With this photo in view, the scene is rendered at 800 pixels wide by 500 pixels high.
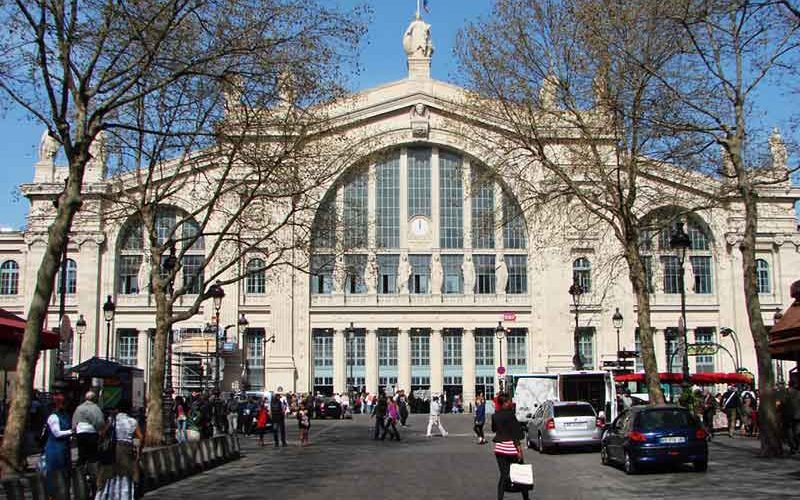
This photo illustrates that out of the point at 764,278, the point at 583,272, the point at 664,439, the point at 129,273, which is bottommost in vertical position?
the point at 664,439

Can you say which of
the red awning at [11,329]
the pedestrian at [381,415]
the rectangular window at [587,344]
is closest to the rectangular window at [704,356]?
the rectangular window at [587,344]

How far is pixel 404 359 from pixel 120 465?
5126cm

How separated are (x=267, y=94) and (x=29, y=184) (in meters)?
49.0

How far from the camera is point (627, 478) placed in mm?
19906

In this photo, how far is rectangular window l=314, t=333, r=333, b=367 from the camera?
215ft

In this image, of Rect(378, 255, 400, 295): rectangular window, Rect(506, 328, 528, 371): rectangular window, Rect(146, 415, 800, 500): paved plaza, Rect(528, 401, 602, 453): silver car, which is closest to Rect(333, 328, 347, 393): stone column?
Rect(378, 255, 400, 295): rectangular window

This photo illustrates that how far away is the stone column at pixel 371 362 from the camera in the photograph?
65.1m

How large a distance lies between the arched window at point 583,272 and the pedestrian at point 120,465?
5241cm

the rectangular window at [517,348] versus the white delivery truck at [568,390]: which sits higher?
the rectangular window at [517,348]

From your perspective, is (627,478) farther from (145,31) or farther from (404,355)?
(404,355)

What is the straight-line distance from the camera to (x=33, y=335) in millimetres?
17109

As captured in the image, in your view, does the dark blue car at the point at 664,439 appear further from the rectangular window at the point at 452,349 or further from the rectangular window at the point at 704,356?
the rectangular window at the point at 704,356

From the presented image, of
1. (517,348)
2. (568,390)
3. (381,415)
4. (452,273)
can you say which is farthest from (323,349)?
(381,415)

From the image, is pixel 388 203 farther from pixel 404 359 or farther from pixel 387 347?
pixel 404 359
